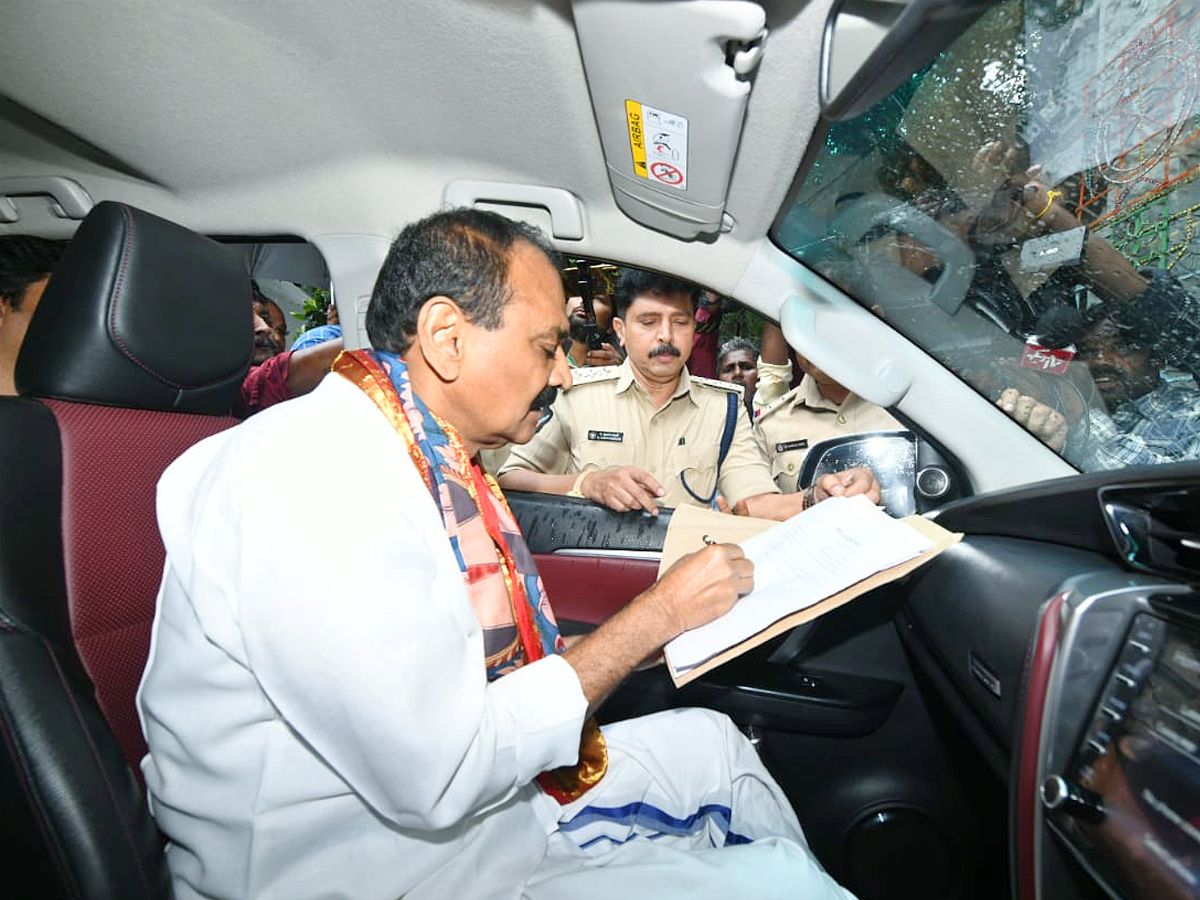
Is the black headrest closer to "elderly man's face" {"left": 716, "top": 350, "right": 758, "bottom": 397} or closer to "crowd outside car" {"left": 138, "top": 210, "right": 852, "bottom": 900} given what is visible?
"crowd outside car" {"left": 138, "top": 210, "right": 852, "bottom": 900}

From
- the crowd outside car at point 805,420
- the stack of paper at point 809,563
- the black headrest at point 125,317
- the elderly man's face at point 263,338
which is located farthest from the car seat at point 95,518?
the elderly man's face at point 263,338

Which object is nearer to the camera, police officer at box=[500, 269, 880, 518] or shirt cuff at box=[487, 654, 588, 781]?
shirt cuff at box=[487, 654, 588, 781]

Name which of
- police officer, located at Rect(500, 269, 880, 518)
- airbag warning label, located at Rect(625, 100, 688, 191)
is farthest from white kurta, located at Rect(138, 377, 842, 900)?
police officer, located at Rect(500, 269, 880, 518)

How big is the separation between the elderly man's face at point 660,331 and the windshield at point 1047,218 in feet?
2.81

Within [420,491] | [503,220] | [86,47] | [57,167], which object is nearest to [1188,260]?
[503,220]

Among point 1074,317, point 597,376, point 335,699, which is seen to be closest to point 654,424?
point 597,376

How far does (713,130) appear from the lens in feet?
3.83

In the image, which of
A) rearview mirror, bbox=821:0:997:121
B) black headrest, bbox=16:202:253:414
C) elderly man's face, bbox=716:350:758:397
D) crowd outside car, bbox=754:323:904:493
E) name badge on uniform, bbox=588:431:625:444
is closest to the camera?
rearview mirror, bbox=821:0:997:121

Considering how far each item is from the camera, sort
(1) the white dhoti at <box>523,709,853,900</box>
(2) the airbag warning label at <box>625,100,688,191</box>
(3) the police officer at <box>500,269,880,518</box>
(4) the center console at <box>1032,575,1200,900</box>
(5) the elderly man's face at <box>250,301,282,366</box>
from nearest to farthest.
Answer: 1. (4) the center console at <box>1032,575,1200,900</box>
2. (1) the white dhoti at <box>523,709,853,900</box>
3. (2) the airbag warning label at <box>625,100,688,191</box>
4. (3) the police officer at <box>500,269,880,518</box>
5. (5) the elderly man's face at <box>250,301,282,366</box>

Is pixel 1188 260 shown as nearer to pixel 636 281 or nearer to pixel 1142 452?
pixel 1142 452

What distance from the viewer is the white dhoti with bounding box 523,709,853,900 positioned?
0.95 m

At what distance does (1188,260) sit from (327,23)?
1570mm

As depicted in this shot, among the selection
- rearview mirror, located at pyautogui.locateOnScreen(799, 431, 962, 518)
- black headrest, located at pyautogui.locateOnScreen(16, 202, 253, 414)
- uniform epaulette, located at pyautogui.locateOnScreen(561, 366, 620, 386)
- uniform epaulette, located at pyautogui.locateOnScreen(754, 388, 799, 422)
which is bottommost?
uniform epaulette, located at pyautogui.locateOnScreen(561, 366, 620, 386)

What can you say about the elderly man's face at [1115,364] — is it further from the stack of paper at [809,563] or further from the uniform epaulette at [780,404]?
the uniform epaulette at [780,404]
